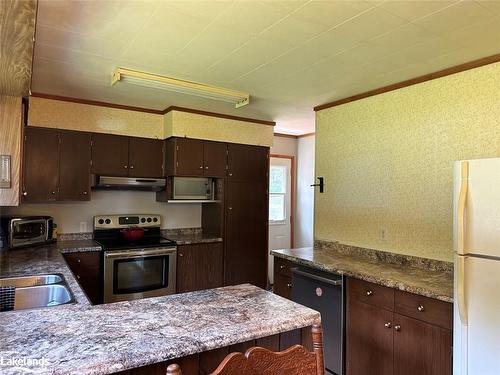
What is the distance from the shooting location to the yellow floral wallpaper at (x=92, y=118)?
3.64 m

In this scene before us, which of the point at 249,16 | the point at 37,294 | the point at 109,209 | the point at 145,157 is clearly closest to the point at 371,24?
the point at 249,16

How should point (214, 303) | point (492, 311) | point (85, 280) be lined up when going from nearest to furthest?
point (214, 303)
point (492, 311)
point (85, 280)

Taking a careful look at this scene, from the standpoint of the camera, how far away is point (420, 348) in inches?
86.7

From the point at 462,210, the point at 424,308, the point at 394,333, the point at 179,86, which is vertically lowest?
the point at 394,333

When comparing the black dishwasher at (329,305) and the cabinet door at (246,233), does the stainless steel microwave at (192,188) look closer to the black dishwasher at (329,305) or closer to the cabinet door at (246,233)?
the cabinet door at (246,233)

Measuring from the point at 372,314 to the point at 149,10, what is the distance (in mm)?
2377

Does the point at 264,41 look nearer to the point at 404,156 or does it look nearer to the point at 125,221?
the point at 404,156

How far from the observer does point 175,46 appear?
93.9 inches

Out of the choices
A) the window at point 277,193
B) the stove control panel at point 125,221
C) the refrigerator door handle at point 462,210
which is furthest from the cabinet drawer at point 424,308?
the window at point 277,193

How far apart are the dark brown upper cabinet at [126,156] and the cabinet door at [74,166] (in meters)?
0.09

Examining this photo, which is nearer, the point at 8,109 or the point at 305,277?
the point at 8,109

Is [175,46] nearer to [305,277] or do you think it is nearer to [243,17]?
[243,17]

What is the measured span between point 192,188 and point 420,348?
114 inches

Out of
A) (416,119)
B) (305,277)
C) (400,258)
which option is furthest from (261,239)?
(416,119)
